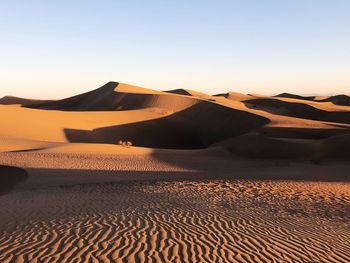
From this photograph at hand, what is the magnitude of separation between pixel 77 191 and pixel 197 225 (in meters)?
6.49

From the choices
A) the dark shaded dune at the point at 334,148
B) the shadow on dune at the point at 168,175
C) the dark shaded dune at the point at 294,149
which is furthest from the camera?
the dark shaded dune at the point at 294,149

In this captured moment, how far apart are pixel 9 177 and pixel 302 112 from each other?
51.4 m

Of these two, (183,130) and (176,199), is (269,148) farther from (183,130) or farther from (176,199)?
(176,199)

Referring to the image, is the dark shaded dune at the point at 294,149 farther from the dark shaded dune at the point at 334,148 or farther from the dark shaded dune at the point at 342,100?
the dark shaded dune at the point at 342,100

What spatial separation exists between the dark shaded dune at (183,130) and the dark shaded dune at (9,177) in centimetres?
1626

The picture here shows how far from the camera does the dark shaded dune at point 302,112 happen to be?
5412 cm

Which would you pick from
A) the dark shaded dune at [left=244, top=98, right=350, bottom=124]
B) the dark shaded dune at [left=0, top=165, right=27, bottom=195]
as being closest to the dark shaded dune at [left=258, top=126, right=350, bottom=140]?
the dark shaded dune at [left=244, top=98, right=350, bottom=124]

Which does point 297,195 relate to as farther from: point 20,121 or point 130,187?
point 20,121

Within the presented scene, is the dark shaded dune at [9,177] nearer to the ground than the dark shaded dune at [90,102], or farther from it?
nearer to the ground

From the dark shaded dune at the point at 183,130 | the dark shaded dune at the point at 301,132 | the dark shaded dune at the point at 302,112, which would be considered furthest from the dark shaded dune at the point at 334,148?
the dark shaded dune at the point at 302,112

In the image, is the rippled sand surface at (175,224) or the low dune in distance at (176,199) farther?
the low dune in distance at (176,199)

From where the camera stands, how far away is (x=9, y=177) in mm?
17625

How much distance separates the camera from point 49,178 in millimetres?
17062

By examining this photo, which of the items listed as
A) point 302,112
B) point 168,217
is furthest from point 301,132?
point 168,217
